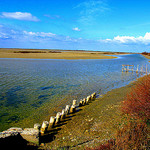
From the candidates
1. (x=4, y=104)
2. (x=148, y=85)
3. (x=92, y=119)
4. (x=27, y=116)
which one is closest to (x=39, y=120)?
(x=27, y=116)

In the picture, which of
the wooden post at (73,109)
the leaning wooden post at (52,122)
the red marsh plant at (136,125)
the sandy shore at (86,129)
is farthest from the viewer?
the wooden post at (73,109)

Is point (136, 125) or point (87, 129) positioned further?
point (87, 129)

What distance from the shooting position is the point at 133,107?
8.01 metres

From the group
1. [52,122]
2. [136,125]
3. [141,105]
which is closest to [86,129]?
[52,122]

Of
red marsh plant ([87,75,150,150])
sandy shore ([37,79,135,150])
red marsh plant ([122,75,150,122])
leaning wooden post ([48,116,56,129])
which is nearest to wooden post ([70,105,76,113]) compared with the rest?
sandy shore ([37,79,135,150])

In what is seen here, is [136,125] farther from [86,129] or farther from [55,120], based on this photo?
[55,120]

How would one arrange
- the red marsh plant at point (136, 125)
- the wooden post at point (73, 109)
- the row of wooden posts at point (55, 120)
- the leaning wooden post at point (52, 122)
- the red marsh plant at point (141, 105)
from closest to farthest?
the red marsh plant at point (136, 125)
the red marsh plant at point (141, 105)
the row of wooden posts at point (55, 120)
the leaning wooden post at point (52, 122)
the wooden post at point (73, 109)

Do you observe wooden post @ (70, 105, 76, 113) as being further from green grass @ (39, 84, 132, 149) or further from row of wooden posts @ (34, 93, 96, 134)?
green grass @ (39, 84, 132, 149)

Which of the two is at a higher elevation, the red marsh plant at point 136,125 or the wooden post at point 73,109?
the red marsh plant at point 136,125

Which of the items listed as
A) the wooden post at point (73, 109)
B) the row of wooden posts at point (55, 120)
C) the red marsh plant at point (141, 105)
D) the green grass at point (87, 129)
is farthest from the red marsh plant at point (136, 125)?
the row of wooden posts at point (55, 120)

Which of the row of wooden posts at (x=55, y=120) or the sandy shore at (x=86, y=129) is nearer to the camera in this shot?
the sandy shore at (x=86, y=129)

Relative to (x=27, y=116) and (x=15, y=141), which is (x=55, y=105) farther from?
(x=15, y=141)

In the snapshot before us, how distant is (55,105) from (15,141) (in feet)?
19.0

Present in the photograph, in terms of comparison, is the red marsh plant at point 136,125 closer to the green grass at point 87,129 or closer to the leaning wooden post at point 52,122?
the green grass at point 87,129
